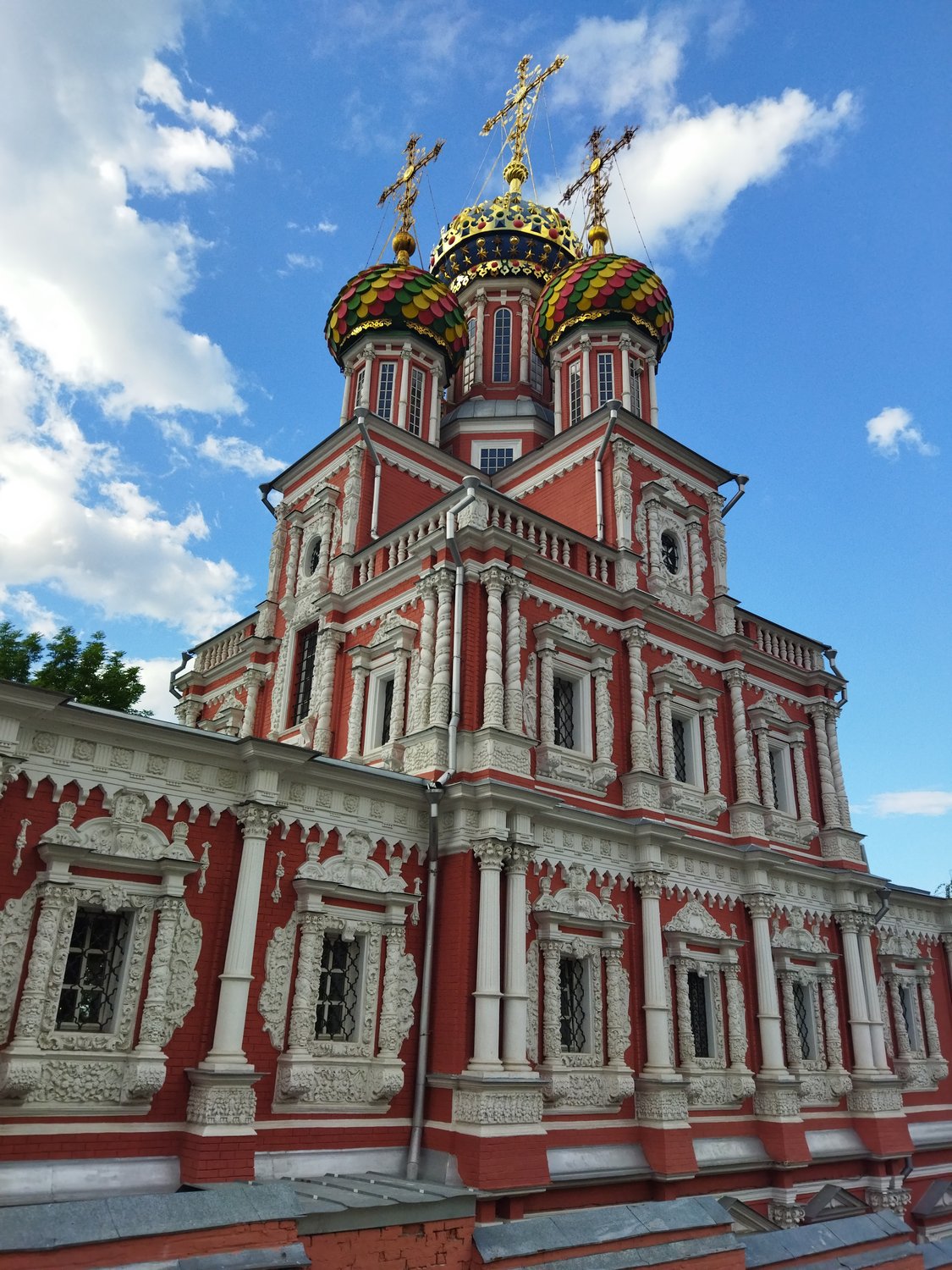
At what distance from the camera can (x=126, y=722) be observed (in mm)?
9516

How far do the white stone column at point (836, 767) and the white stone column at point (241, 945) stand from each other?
11.2m

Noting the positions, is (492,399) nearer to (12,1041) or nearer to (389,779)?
(389,779)

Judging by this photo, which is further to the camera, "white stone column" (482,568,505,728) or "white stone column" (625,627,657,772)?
"white stone column" (625,627,657,772)

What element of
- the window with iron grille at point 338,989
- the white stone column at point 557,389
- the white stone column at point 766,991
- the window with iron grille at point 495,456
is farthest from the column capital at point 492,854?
the window with iron grille at point 495,456

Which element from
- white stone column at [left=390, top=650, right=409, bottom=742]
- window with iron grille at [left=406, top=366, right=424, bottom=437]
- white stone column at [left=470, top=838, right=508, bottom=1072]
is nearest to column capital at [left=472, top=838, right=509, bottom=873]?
white stone column at [left=470, top=838, right=508, bottom=1072]

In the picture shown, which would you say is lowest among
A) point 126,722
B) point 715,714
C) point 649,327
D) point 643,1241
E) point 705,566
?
point 643,1241

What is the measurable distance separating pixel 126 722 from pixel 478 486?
5.66 meters

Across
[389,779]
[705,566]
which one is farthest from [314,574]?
[705,566]

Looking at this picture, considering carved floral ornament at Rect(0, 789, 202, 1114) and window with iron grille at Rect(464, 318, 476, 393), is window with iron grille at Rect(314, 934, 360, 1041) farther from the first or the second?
window with iron grille at Rect(464, 318, 476, 393)

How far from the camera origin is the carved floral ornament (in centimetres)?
840

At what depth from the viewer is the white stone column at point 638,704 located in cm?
1380

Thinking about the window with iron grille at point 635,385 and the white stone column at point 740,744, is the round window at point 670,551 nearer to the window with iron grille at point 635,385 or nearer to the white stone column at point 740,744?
the white stone column at point 740,744

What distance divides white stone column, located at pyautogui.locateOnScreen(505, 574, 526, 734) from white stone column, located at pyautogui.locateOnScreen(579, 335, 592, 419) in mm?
6361

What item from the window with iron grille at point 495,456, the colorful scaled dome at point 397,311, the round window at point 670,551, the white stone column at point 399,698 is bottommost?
the white stone column at point 399,698
